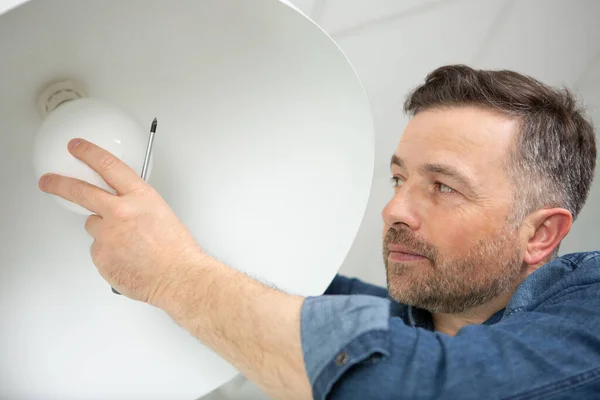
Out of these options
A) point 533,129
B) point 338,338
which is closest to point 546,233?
point 533,129

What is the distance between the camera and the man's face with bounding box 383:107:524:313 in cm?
75

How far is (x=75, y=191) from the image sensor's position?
52 cm

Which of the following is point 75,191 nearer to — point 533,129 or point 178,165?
point 178,165

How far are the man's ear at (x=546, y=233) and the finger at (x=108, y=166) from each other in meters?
0.53

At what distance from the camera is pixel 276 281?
630 mm

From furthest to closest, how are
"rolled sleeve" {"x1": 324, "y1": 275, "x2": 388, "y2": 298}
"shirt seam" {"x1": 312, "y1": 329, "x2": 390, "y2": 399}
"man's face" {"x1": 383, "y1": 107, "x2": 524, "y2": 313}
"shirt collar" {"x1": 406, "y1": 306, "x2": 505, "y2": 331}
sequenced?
1. "rolled sleeve" {"x1": 324, "y1": 275, "x2": 388, "y2": 298}
2. "shirt collar" {"x1": 406, "y1": 306, "x2": 505, "y2": 331}
3. "man's face" {"x1": 383, "y1": 107, "x2": 524, "y2": 313}
4. "shirt seam" {"x1": 312, "y1": 329, "x2": 390, "y2": 399}

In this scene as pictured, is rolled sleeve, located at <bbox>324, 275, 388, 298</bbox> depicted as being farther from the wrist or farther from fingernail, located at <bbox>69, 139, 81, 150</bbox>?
fingernail, located at <bbox>69, 139, 81, 150</bbox>

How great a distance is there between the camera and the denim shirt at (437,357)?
474 millimetres

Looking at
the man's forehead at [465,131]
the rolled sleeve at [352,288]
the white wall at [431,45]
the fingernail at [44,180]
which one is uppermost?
the white wall at [431,45]

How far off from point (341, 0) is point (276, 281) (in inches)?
19.7

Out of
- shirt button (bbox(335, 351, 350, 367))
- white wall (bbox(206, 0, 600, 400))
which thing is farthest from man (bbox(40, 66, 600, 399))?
white wall (bbox(206, 0, 600, 400))

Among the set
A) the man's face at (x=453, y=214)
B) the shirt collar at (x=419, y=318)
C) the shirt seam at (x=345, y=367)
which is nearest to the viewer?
the shirt seam at (x=345, y=367)

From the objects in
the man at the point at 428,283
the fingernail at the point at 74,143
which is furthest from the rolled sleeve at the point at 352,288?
the fingernail at the point at 74,143

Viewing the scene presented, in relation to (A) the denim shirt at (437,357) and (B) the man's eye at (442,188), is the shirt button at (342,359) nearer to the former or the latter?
(A) the denim shirt at (437,357)
